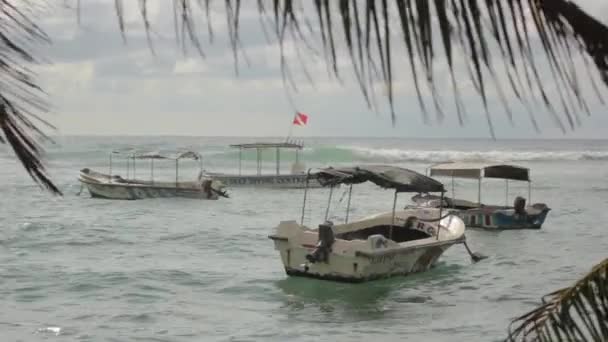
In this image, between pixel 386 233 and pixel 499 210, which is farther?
pixel 499 210

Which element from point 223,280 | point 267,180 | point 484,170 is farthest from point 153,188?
point 223,280

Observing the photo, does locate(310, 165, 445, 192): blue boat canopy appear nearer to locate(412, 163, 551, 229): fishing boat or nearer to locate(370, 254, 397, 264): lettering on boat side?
locate(370, 254, 397, 264): lettering on boat side

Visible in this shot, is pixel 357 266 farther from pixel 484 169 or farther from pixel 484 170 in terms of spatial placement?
pixel 484 170

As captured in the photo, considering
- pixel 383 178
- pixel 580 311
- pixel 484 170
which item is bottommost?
pixel 484 170

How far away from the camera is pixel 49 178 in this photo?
118 centimetres

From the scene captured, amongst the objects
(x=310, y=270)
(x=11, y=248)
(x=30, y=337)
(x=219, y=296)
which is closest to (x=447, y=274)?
(x=310, y=270)

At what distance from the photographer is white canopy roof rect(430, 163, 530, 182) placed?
2572 centimetres

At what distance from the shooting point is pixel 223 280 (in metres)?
17.8

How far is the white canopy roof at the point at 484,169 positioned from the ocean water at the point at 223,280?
5.59 feet

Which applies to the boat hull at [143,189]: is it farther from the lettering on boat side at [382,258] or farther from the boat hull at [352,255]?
the lettering on boat side at [382,258]

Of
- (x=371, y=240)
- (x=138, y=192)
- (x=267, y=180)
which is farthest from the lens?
(x=267, y=180)

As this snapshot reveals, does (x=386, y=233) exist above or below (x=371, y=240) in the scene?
below

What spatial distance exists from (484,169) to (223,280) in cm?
1137

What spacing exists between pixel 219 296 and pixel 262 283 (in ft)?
4.79
